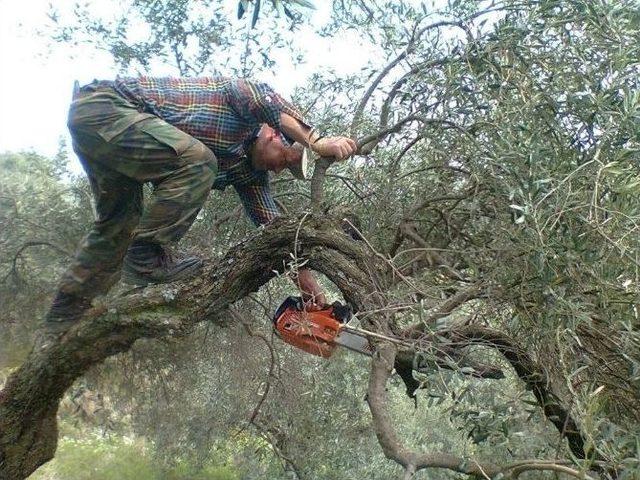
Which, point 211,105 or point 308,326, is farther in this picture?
point 211,105

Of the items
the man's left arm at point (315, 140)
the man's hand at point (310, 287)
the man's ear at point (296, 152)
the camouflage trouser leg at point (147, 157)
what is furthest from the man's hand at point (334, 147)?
the man's hand at point (310, 287)

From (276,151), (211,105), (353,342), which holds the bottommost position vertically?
(353,342)

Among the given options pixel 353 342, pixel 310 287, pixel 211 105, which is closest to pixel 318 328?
pixel 353 342

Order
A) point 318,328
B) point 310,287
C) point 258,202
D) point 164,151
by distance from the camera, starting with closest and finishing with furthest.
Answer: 1. point 164,151
2. point 318,328
3. point 310,287
4. point 258,202

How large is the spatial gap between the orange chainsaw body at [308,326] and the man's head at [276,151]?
0.69m

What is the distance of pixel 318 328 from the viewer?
3.32 m

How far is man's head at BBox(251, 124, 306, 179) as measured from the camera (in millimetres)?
3580

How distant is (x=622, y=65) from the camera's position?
2756 millimetres

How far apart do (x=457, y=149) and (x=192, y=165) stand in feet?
4.33

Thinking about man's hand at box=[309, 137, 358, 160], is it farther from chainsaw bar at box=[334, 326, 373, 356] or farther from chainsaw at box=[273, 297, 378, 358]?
chainsaw bar at box=[334, 326, 373, 356]

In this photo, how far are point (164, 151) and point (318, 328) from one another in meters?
1.08

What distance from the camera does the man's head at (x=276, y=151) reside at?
358cm

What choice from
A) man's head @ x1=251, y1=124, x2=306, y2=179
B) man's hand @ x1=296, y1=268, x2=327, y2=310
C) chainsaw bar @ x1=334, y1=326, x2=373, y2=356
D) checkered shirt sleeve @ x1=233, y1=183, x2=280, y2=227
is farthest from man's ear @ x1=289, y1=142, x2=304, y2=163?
chainsaw bar @ x1=334, y1=326, x2=373, y2=356

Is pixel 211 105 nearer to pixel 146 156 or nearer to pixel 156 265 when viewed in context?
pixel 146 156
